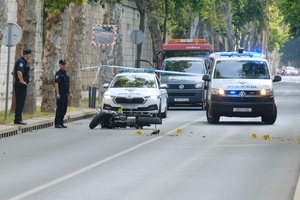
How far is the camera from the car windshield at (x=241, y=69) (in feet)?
98.7

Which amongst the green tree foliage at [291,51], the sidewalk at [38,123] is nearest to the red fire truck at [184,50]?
the sidewalk at [38,123]

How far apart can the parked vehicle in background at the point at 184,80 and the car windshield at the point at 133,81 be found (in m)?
8.79

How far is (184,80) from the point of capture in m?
39.7

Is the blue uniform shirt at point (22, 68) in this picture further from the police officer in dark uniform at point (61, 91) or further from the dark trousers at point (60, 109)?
the dark trousers at point (60, 109)

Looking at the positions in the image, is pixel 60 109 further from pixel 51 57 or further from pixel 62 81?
pixel 51 57

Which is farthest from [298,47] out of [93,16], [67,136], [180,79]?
[67,136]

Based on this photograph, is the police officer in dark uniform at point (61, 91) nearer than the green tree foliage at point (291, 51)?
Yes

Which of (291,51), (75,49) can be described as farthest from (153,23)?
(291,51)

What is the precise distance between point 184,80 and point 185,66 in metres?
1.23

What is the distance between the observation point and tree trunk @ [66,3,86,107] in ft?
121

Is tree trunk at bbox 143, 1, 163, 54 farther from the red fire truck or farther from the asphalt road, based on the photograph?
the asphalt road

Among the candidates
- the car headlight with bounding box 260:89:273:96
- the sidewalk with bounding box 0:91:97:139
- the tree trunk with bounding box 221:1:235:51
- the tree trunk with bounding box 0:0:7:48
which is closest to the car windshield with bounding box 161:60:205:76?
the sidewalk with bounding box 0:91:97:139

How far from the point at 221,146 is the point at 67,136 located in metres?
4.54

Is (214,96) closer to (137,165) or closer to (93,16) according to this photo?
(137,165)
